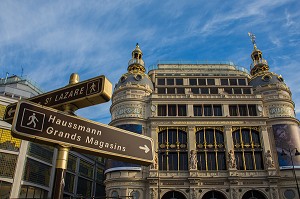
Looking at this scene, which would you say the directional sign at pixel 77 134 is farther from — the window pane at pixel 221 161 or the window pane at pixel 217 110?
the window pane at pixel 217 110

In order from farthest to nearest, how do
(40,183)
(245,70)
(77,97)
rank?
1. (245,70)
2. (40,183)
3. (77,97)

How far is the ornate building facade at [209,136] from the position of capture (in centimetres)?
4459

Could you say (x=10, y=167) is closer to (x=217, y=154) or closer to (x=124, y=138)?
(x=217, y=154)

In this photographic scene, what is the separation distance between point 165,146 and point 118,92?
13.6 m

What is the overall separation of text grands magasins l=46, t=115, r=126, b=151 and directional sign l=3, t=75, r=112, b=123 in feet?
1.84

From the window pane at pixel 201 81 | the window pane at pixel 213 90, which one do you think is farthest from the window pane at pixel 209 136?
the window pane at pixel 201 81

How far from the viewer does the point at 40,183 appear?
40.5m

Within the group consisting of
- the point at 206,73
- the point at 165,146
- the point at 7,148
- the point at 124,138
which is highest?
the point at 206,73

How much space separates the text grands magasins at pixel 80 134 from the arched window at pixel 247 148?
43.8m

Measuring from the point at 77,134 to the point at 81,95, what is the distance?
86 cm

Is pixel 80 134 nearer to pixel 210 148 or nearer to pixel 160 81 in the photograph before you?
pixel 210 148

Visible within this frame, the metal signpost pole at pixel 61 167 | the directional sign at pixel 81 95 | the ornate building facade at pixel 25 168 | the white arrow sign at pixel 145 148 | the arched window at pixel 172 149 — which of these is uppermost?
the arched window at pixel 172 149

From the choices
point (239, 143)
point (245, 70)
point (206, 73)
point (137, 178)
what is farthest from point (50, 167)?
point (245, 70)

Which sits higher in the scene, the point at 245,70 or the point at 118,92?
the point at 245,70
